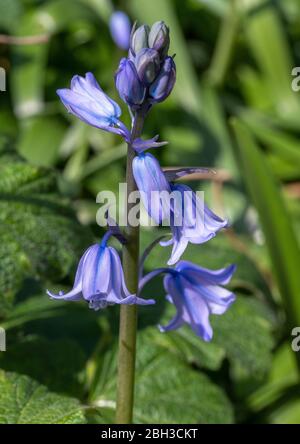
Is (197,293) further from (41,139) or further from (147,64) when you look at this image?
(41,139)

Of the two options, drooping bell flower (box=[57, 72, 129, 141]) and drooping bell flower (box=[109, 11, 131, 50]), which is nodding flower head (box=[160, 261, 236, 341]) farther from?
drooping bell flower (box=[109, 11, 131, 50])

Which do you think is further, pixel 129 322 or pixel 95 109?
pixel 129 322

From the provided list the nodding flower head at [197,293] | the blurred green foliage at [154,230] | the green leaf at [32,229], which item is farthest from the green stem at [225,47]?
the nodding flower head at [197,293]

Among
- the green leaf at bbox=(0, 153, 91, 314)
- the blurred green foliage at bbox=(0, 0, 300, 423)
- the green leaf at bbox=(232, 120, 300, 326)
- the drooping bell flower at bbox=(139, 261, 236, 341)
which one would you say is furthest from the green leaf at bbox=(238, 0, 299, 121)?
the drooping bell flower at bbox=(139, 261, 236, 341)

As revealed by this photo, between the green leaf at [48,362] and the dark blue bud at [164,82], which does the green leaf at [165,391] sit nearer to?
the green leaf at [48,362]

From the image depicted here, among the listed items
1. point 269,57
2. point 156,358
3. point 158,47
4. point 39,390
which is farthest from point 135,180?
Answer: point 269,57

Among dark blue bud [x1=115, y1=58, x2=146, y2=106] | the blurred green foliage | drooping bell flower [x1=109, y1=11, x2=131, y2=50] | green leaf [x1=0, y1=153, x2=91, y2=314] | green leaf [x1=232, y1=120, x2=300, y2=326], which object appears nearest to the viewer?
dark blue bud [x1=115, y1=58, x2=146, y2=106]

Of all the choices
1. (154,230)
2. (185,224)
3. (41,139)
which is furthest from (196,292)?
(41,139)
